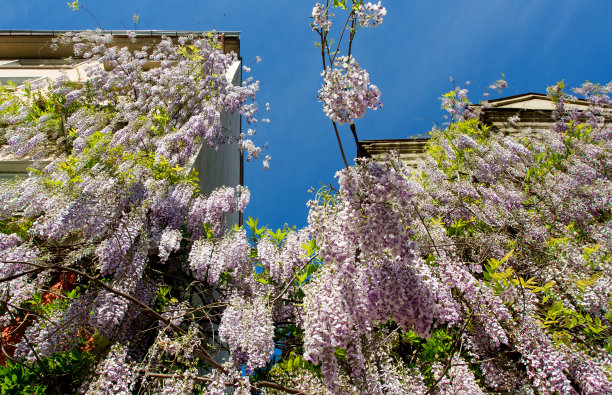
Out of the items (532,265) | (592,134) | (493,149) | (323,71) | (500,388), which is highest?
(592,134)

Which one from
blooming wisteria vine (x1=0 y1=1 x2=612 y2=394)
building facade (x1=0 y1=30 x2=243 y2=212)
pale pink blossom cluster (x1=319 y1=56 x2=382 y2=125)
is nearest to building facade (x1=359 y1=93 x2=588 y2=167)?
blooming wisteria vine (x1=0 y1=1 x2=612 y2=394)

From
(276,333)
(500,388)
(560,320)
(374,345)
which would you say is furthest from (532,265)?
(276,333)

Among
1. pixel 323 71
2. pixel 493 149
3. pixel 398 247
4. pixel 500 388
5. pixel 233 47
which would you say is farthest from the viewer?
pixel 233 47

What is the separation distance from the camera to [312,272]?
12.0 feet

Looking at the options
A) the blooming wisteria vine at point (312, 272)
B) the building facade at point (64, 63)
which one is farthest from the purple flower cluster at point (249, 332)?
the building facade at point (64, 63)

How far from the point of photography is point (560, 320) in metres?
3.43

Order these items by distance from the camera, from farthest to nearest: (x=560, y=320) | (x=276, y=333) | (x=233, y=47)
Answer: (x=233, y=47) → (x=276, y=333) → (x=560, y=320)

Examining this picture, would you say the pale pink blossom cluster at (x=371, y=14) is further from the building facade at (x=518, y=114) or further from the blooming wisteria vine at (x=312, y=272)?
the building facade at (x=518, y=114)

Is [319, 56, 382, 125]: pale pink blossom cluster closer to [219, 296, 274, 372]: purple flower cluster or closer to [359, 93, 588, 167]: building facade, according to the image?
[219, 296, 274, 372]: purple flower cluster

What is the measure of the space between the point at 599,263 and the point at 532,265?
673 millimetres

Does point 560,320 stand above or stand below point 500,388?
above

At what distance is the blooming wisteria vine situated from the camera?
2.80 meters

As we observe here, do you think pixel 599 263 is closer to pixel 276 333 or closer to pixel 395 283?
pixel 395 283

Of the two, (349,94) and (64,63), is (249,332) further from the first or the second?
(64,63)
